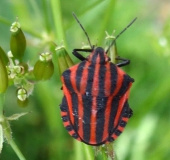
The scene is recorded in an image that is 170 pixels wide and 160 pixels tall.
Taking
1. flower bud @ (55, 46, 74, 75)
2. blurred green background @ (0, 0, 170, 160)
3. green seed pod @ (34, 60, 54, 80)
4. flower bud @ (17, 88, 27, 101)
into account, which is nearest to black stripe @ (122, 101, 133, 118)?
flower bud @ (55, 46, 74, 75)

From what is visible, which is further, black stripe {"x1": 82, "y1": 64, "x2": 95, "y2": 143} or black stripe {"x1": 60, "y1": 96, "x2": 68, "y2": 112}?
black stripe {"x1": 60, "y1": 96, "x2": 68, "y2": 112}

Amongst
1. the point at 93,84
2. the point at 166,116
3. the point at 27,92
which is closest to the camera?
the point at 93,84

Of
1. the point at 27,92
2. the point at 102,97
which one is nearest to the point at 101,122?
the point at 102,97

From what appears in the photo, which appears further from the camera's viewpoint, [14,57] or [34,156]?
[34,156]

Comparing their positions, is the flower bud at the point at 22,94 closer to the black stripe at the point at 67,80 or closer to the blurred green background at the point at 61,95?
the black stripe at the point at 67,80

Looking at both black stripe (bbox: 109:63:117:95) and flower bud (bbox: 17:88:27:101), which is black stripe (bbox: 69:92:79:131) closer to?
black stripe (bbox: 109:63:117:95)

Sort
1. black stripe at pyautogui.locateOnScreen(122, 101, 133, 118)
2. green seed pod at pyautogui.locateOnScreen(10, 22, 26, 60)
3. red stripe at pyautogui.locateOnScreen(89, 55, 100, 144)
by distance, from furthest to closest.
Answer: green seed pod at pyautogui.locateOnScreen(10, 22, 26, 60) → black stripe at pyautogui.locateOnScreen(122, 101, 133, 118) → red stripe at pyautogui.locateOnScreen(89, 55, 100, 144)

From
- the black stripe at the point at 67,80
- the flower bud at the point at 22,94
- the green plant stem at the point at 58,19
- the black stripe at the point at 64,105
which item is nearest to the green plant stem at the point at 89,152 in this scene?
the black stripe at the point at 64,105

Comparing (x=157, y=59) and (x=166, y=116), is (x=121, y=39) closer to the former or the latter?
(x=157, y=59)
